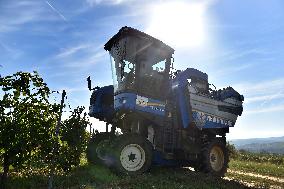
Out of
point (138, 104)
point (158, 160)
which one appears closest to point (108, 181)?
point (158, 160)

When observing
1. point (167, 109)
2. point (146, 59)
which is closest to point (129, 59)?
point (146, 59)

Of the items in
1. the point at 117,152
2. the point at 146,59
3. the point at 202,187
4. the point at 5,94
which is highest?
the point at 146,59

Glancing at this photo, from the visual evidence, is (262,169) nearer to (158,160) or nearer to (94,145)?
(158,160)

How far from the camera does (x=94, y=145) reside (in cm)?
1538

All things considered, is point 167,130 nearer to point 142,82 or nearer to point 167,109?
point 167,109

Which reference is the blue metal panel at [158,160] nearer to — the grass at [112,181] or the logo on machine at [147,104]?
the grass at [112,181]

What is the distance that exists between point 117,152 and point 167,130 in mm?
2848

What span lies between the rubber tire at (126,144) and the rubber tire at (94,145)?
329 cm

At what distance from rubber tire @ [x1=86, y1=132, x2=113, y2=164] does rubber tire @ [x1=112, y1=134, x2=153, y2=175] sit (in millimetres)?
3286

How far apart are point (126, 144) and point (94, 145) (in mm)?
4180

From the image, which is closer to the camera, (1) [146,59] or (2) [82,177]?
(2) [82,177]

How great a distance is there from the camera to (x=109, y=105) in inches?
601

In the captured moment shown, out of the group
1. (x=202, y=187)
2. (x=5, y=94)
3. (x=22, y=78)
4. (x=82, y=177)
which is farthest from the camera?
(x=82, y=177)

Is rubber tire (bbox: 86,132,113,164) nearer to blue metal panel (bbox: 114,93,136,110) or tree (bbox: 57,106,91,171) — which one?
tree (bbox: 57,106,91,171)
